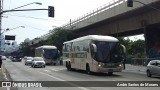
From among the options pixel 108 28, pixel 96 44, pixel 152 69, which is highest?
pixel 108 28

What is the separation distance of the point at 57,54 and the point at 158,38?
20.5 meters

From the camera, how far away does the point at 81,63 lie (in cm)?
3306

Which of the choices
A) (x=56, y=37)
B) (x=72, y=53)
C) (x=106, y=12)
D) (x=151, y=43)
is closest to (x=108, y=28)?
(x=106, y=12)

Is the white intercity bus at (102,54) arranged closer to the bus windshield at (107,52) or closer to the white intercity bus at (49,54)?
the bus windshield at (107,52)

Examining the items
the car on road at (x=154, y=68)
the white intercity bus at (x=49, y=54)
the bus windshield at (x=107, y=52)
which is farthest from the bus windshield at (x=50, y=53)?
the car on road at (x=154, y=68)

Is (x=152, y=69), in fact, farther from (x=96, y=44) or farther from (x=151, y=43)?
(x=151, y=43)

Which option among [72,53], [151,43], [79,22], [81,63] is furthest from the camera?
[79,22]

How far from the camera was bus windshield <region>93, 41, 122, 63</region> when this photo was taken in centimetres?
2905

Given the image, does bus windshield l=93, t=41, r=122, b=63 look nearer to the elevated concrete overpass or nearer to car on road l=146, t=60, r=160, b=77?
car on road l=146, t=60, r=160, b=77

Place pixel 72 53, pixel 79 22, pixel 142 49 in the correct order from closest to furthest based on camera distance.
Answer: pixel 72 53 → pixel 79 22 → pixel 142 49

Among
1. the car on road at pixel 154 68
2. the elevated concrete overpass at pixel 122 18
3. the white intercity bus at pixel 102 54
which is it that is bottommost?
the car on road at pixel 154 68

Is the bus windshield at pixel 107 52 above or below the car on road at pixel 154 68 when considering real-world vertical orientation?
above

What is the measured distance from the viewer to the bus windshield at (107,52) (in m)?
29.0

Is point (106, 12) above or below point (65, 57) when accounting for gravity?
above
